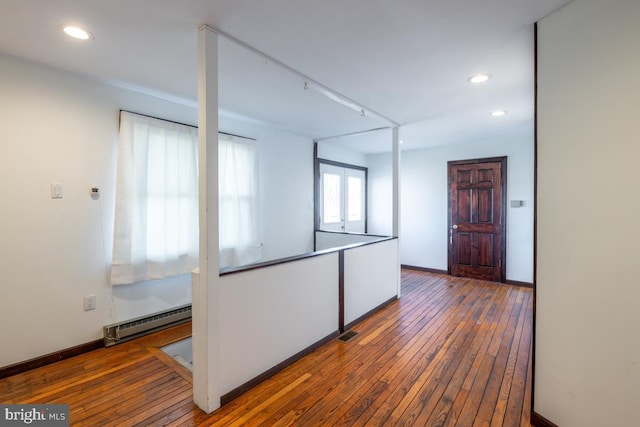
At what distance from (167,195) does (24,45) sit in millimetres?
1547

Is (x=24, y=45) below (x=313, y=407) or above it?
above

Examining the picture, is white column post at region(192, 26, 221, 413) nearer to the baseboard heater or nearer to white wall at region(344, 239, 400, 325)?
the baseboard heater

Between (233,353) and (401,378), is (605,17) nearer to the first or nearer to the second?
(401,378)

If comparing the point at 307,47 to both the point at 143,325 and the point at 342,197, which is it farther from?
the point at 342,197

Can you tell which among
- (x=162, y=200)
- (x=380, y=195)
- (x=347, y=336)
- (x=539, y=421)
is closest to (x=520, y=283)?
(x=380, y=195)

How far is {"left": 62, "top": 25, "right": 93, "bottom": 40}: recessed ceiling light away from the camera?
1.88m

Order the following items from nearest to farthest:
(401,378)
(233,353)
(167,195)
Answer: (233,353) < (401,378) < (167,195)

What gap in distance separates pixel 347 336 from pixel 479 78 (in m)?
2.75

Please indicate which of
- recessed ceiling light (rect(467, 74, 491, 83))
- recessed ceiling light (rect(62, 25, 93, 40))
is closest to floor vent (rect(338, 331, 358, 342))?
recessed ceiling light (rect(467, 74, 491, 83))

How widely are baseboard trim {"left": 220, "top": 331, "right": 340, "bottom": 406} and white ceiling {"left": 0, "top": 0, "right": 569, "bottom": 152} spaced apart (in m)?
2.43

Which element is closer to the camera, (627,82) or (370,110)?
(627,82)

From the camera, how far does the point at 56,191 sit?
254 centimetres

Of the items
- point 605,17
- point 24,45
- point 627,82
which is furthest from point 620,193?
point 24,45

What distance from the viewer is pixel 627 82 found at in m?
1.41
